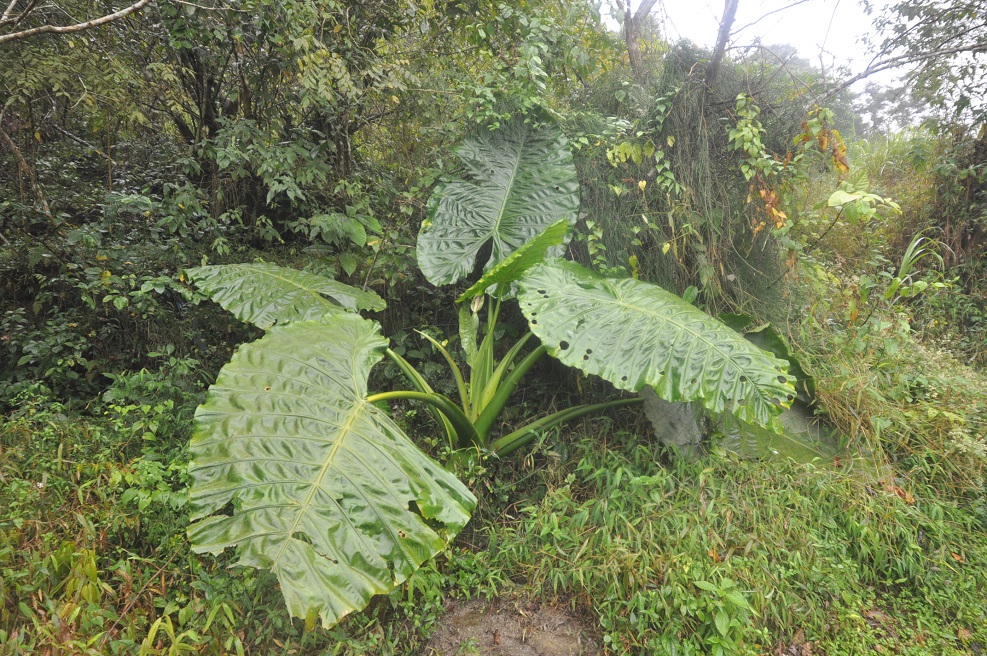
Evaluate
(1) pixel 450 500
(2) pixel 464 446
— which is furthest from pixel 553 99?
(1) pixel 450 500

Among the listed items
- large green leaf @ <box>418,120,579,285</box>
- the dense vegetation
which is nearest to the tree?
the dense vegetation

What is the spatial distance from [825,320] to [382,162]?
2.98 m

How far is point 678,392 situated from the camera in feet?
6.01

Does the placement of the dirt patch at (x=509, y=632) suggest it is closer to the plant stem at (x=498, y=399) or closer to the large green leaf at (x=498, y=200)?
the plant stem at (x=498, y=399)

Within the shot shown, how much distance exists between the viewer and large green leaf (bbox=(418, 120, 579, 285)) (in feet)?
9.07

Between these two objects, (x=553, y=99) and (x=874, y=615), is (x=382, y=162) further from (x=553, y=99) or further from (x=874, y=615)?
(x=874, y=615)

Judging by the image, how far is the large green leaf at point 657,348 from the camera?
1798mm

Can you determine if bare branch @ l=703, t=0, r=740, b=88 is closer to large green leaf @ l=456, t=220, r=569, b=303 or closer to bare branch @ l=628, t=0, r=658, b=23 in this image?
A: large green leaf @ l=456, t=220, r=569, b=303

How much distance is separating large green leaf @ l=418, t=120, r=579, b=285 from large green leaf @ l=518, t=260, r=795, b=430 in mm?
625

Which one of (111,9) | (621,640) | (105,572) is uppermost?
(111,9)

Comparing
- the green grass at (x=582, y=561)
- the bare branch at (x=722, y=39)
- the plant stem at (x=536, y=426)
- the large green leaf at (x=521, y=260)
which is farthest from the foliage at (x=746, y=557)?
the bare branch at (x=722, y=39)

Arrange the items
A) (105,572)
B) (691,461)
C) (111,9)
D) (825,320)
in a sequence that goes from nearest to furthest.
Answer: (105,572), (691,461), (111,9), (825,320)

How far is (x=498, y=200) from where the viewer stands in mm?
2949

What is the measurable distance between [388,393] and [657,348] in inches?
38.8
